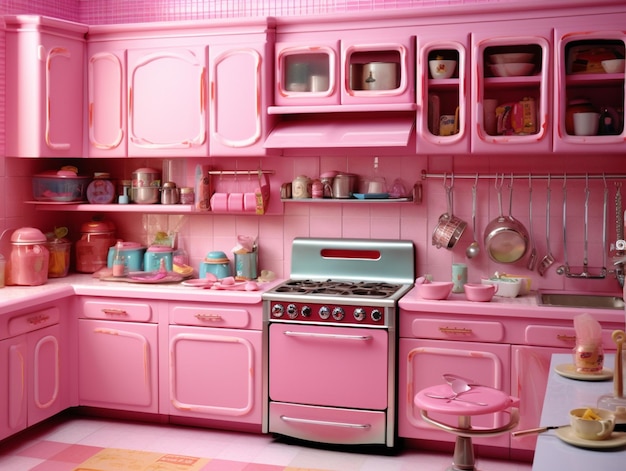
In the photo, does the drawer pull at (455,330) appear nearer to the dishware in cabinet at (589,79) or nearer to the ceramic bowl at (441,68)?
the dishware in cabinet at (589,79)

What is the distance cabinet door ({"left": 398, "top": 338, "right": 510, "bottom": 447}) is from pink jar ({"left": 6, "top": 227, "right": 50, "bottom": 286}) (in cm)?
197

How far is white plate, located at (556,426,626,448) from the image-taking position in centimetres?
169

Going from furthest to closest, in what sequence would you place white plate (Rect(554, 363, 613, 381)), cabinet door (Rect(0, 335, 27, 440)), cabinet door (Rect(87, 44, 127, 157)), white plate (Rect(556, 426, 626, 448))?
1. cabinet door (Rect(87, 44, 127, 157))
2. cabinet door (Rect(0, 335, 27, 440))
3. white plate (Rect(554, 363, 613, 381))
4. white plate (Rect(556, 426, 626, 448))

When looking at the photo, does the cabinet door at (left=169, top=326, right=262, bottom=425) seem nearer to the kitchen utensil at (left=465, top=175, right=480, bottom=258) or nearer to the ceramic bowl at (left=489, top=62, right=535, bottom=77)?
the kitchen utensil at (left=465, top=175, right=480, bottom=258)

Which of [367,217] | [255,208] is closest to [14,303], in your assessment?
[255,208]

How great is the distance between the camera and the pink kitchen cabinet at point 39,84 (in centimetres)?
408

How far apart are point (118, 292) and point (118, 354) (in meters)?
0.34

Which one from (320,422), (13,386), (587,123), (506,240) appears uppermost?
(587,123)

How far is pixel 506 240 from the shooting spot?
156 inches

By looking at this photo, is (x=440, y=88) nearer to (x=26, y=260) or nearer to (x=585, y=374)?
(x=585, y=374)

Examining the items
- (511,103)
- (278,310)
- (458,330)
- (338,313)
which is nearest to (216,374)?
(278,310)

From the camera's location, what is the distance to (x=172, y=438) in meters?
3.96

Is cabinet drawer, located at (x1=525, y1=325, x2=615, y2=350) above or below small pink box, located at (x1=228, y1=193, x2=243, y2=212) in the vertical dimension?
below

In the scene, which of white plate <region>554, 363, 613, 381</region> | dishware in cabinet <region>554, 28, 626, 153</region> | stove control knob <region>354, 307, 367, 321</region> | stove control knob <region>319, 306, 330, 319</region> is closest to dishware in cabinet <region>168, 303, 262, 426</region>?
stove control knob <region>319, 306, 330, 319</region>
